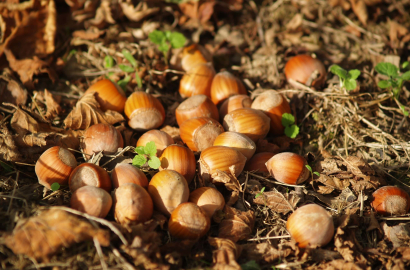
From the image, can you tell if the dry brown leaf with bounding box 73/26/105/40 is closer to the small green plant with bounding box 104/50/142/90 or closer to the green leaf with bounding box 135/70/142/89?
the small green plant with bounding box 104/50/142/90

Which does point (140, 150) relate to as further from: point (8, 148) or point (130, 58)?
point (130, 58)

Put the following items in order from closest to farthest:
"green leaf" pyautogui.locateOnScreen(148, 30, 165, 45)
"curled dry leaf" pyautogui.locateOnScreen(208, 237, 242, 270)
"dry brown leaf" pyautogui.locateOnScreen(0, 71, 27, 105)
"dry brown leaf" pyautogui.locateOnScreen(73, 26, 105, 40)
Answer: "curled dry leaf" pyautogui.locateOnScreen(208, 237, 242, 270) < "dry brown leaf" pyautogui.locateOnScreen(0, 71, 27, 105) < "green leaf" pyautogui.locateOnScreen(148, 30, 165, 45) < "dry brown leaf" pyautogui.locateOnScreen(73, 26, 105, 40)

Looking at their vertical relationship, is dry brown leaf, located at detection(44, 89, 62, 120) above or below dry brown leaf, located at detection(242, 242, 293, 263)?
above

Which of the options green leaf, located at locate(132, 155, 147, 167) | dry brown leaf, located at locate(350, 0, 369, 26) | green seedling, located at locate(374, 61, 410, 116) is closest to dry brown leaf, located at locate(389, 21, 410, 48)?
dry brown leaf, located at locate(350, 0, 369, 26)

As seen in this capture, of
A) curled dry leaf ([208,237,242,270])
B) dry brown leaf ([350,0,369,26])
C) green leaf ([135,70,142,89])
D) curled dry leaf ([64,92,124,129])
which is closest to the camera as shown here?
curled dry leaf ([208,237,242,270])

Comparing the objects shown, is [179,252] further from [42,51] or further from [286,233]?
[42,51]

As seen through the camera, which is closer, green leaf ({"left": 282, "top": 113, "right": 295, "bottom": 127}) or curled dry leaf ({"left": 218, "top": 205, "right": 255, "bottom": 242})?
curled dry leaf ({"left": 218, "top": 205, "right": 255, "bottom": 242})

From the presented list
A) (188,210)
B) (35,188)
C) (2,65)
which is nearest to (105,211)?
(188,210)

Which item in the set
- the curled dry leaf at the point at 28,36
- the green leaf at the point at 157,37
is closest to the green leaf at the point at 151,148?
the green leaf at the point at 157,37
